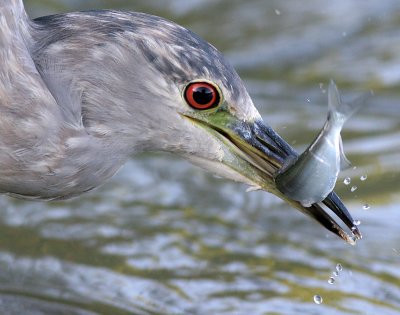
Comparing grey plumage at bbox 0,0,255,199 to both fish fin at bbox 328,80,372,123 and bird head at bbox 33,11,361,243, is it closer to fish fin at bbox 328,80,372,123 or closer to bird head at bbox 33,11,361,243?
bird head at bbox 33,11,361,243

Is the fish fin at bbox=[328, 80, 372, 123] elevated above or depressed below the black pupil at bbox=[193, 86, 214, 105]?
above

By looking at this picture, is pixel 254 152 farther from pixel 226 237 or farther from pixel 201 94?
pixel 226 237

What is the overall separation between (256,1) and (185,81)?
448 centimetres

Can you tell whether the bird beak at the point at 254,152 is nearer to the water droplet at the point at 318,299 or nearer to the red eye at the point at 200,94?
the red eye at the point at 200,94

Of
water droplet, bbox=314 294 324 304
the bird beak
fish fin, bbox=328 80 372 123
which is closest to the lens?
fish fin, bbox=328 80 372 123

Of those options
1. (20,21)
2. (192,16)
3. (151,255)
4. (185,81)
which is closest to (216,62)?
(185,81)

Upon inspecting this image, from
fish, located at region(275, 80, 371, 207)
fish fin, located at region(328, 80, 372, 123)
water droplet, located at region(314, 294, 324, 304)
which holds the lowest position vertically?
water droplet, located at region(314, 294, 324, 304)

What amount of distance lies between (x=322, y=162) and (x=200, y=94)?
483mm

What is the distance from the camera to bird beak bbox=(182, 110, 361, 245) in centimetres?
415

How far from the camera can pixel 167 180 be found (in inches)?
244

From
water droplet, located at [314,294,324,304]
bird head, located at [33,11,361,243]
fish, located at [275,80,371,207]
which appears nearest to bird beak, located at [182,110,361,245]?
bird head, located at [33,11,361,243]

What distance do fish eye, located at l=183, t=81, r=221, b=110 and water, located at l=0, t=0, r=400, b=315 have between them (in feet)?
3.80

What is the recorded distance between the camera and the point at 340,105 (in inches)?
159

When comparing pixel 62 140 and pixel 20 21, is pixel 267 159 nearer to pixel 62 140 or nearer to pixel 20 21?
pixel 62 140
